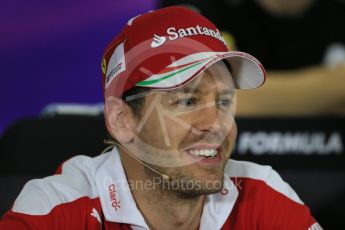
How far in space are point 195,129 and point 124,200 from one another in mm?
232

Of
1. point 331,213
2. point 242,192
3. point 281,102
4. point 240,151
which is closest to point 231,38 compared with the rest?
point 281,102

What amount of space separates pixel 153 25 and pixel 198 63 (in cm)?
13

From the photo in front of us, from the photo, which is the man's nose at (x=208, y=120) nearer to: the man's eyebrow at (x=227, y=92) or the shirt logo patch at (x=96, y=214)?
the man's eyebrow at (x=227, y=92)

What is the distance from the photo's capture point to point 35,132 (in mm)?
1900

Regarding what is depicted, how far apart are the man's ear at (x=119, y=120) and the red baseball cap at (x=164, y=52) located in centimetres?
4

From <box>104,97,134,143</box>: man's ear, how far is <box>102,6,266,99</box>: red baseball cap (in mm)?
39

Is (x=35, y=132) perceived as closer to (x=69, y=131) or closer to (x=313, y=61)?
(x=69, y=131)

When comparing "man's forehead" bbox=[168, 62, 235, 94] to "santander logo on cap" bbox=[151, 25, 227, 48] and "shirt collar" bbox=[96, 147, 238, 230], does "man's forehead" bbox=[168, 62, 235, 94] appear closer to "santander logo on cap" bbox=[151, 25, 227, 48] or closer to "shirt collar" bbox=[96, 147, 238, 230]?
"santander logo on cap" bbox=[151, 25, 227, 48]

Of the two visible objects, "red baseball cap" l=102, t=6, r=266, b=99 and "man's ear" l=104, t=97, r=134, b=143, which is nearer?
"red baseball cap" l=102, t=6, r=266, b=99

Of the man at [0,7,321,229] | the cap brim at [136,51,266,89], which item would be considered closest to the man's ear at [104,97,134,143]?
the man at [0,7,321,229]

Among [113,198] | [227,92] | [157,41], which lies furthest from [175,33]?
[113,198]

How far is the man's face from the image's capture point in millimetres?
1406

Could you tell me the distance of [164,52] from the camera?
1386mm

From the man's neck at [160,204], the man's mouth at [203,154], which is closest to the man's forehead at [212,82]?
the man's mouth at [203,154]
